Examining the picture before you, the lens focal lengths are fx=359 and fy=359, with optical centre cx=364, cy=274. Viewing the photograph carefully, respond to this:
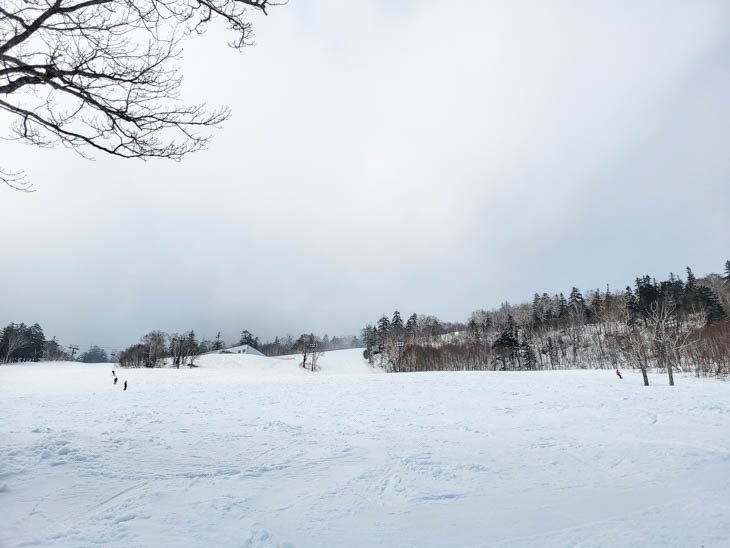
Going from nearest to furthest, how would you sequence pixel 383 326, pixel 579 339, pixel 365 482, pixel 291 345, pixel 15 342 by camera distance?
pixel 365 482
pixel 579 339
pixel 15 342
pixel 383 326
pixel 291 345

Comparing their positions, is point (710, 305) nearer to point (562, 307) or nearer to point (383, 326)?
point (562, 307)

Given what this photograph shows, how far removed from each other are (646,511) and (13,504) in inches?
281

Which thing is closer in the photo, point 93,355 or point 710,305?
point 710,305

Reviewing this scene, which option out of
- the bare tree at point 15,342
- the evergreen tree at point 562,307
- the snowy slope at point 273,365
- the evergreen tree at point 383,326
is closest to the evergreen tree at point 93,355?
the bare tree at point 15,342

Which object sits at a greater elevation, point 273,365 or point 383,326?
point 383,326

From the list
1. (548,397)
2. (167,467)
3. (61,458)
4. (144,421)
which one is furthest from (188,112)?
(548,397)

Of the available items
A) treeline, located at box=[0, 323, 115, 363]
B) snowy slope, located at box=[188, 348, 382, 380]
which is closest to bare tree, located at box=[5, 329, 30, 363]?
treeline, located at box=[0, 323, 115, 363]

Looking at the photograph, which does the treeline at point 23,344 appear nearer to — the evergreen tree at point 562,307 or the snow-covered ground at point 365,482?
Result: the snow-covered ground at point 365,482

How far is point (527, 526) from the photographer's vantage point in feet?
12.7

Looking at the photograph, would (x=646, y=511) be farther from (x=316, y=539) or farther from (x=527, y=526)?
(x=316, y=539)

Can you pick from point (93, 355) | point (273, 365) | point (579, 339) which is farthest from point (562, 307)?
point (93, 355)

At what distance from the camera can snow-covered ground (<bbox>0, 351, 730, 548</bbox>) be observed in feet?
12.0

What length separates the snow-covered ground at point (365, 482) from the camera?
12.0 ft

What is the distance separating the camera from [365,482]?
529 centimetres
